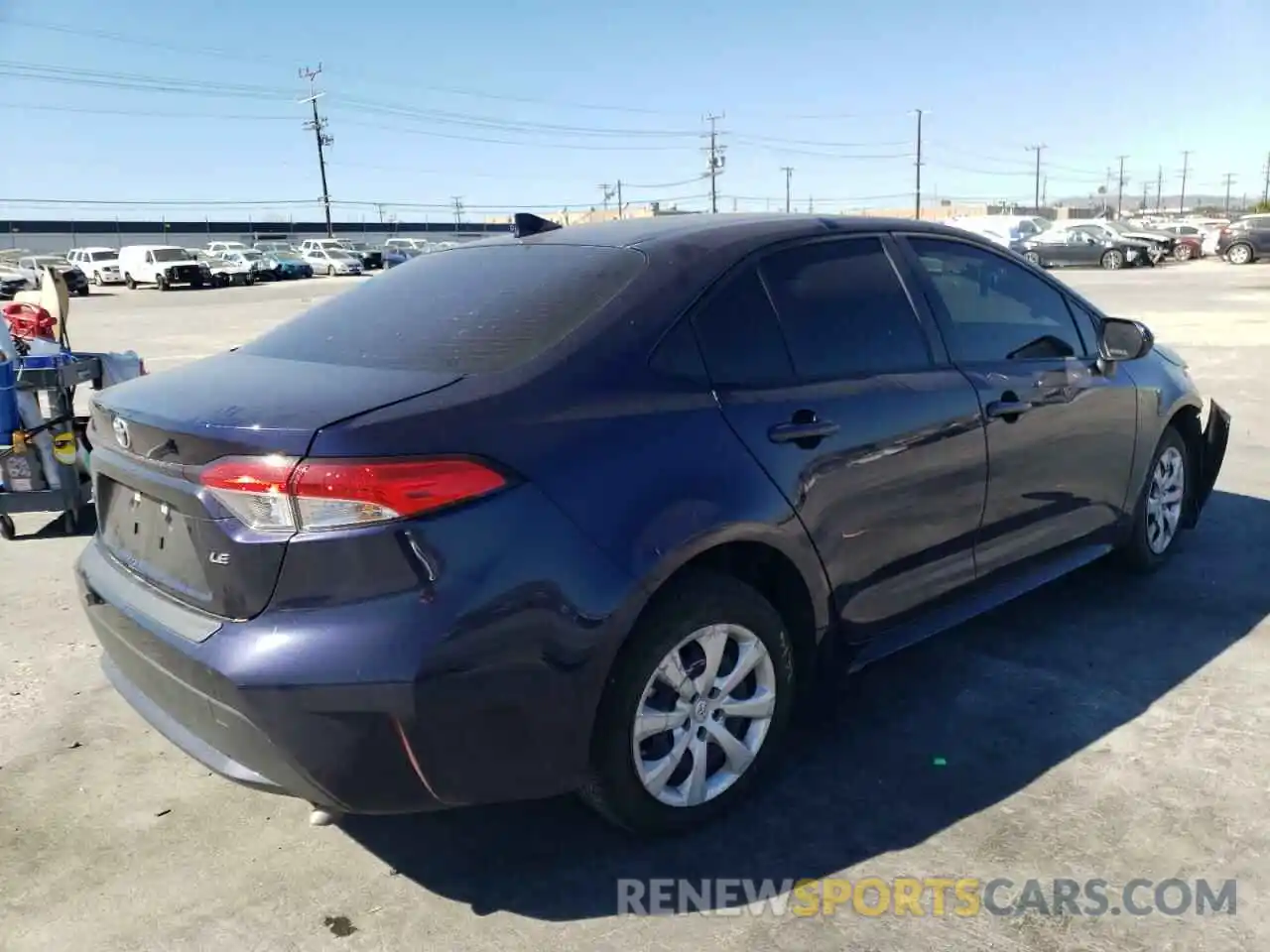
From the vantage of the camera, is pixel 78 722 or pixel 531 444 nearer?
pixel 531 444

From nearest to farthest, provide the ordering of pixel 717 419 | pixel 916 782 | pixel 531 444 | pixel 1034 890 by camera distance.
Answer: pixel 531 444, pixel 1034 890, pixel 717 419, pixel 916 782

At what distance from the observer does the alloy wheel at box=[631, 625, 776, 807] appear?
8.86 feet

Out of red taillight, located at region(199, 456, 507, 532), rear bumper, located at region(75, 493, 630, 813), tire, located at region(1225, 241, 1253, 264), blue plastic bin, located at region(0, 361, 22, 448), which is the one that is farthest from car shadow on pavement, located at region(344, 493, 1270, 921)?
tire, located at region(1225, 241, 1253, 264)

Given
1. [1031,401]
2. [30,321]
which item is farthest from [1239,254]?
[30,321]

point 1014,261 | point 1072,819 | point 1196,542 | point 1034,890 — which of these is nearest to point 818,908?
point 1034,890

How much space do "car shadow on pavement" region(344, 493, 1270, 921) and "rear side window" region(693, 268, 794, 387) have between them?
1.10m

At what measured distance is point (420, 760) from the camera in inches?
90.2

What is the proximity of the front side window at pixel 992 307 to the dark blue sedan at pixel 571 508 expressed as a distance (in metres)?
0.02

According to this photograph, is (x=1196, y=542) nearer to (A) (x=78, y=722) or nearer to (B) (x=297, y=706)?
(B) (x=297, y=706)

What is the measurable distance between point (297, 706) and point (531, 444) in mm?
787

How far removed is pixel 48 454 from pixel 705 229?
4.72 m

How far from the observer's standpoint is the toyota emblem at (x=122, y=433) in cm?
269

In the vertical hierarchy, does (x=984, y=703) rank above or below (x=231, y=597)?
below

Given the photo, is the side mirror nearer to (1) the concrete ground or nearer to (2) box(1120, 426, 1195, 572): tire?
(2) box(1120, 426, 1195, 572): tire
